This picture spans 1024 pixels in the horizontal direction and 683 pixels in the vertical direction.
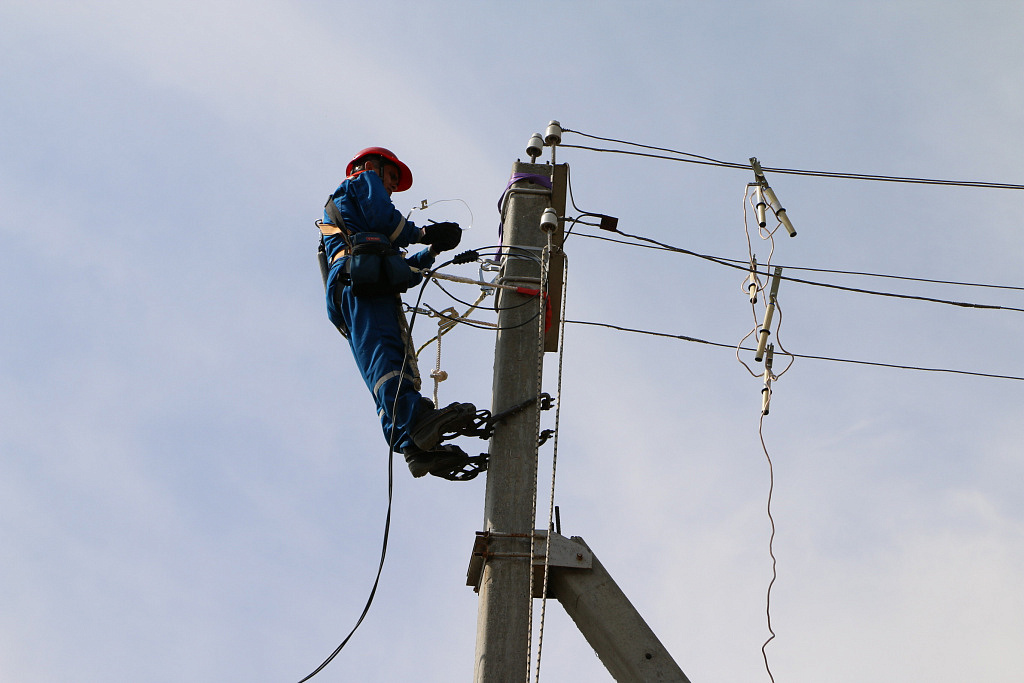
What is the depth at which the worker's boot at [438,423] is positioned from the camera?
14.5ft

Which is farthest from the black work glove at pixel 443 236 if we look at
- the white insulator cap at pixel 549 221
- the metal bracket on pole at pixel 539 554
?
the metal bracket on pole at pixel 539 554

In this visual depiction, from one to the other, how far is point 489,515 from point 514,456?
268mm

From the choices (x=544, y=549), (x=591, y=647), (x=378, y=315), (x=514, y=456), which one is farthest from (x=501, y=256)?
(x=591, y=647)

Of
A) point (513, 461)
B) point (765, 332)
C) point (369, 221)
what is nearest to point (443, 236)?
point (369, 221)

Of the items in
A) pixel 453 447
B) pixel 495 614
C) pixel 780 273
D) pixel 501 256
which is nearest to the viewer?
pixel 495 614

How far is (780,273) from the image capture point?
4238 millimetres

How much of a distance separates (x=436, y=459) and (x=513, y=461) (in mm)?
456

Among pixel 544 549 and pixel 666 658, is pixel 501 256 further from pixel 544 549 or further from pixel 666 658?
pixel 666 658

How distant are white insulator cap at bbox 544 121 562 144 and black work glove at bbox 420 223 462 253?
0.65 m

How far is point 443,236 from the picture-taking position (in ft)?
17.6

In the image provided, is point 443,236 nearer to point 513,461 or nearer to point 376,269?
point 376,269

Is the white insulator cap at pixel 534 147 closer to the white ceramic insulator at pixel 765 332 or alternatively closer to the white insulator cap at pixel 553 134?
the white insulator cap at pixel 553 134

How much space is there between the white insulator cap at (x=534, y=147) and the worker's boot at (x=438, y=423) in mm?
1344

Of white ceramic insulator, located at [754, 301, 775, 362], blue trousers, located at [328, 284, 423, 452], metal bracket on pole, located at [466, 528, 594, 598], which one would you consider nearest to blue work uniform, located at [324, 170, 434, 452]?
blue trousers, located at [328, 284, 423, 452]
